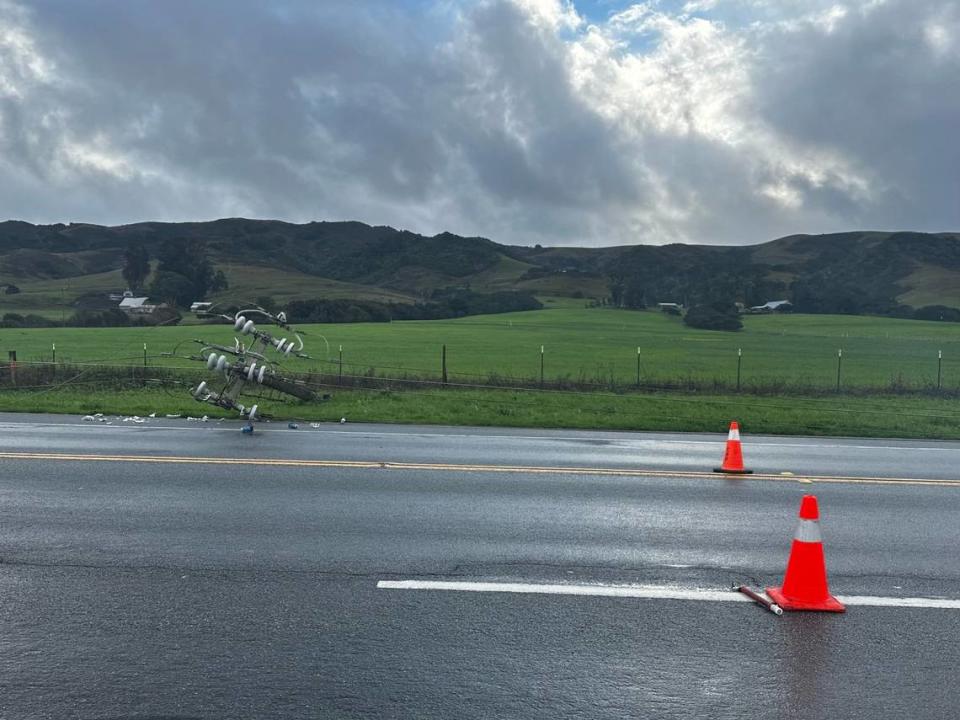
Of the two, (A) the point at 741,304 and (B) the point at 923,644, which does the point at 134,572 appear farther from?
(A) the point at 741,304

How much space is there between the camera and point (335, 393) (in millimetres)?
21547

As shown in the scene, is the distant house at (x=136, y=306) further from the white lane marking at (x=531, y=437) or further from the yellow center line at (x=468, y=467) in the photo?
the yellow center line at (x=468, y=467)

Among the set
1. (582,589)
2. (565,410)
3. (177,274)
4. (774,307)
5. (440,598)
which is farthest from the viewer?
(774,307)

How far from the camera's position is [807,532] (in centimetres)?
579

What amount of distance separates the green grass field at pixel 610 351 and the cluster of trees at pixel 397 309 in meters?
19.2

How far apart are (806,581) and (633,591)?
46.4 inches

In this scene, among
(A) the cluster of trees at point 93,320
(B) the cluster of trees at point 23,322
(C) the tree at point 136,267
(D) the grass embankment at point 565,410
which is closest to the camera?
(D) the grass embankment at point 565,410

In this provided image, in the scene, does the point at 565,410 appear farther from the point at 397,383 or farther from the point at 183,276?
the point at 183,276

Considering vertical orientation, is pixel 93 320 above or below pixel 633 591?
above

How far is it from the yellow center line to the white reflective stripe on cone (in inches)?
178

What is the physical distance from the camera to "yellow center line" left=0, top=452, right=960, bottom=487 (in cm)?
1045

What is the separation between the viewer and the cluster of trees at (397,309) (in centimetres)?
8831

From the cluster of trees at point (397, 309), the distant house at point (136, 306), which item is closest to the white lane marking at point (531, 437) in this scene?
the cluster of trees at point (397, 309)

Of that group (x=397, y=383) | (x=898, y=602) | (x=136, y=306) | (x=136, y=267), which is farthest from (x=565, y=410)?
(x=136, y=267)
